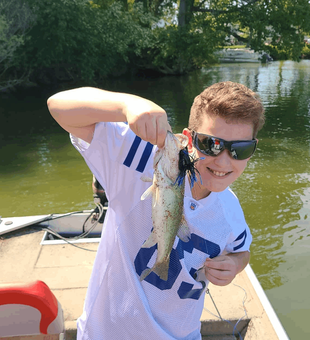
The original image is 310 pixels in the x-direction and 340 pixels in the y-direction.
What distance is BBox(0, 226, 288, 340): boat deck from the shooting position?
3.91 m

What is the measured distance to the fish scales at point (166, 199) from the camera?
1461 millimetres

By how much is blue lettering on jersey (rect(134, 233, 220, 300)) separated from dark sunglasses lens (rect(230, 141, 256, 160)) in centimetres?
56

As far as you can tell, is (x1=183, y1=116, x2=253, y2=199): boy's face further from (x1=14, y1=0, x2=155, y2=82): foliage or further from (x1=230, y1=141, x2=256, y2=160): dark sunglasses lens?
(x1=14, y1=0, x2=155, y2=82): foliage

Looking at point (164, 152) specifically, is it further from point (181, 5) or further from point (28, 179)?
point (181, 5)

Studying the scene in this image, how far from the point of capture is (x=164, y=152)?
1.46 metres

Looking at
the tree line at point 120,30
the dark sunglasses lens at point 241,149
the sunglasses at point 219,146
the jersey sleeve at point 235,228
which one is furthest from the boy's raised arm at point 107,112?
the tree line at point 120,30

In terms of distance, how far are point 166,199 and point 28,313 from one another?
2.29m

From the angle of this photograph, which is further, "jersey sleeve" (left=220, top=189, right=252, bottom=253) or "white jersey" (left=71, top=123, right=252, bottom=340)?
"jersey sleeve" (left=220, top=189, right=252, bottom=253)

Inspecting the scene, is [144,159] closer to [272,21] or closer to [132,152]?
[132,152]

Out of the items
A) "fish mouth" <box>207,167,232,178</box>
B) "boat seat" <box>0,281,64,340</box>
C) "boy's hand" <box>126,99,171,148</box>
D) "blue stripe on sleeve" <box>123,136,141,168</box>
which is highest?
"boy's hand" <box>126,99,171,148</box>

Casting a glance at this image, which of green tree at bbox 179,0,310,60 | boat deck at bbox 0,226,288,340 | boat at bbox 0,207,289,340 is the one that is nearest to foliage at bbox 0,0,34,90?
green tree at bbox 179,0,310,60

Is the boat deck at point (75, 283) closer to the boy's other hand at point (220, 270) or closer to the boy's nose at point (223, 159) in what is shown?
the boy's other hand at point (220, 270)

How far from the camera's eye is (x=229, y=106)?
Result: 1.85 meters


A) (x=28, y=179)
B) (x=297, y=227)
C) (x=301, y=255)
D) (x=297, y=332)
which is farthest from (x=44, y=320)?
(x=28, y=179)
